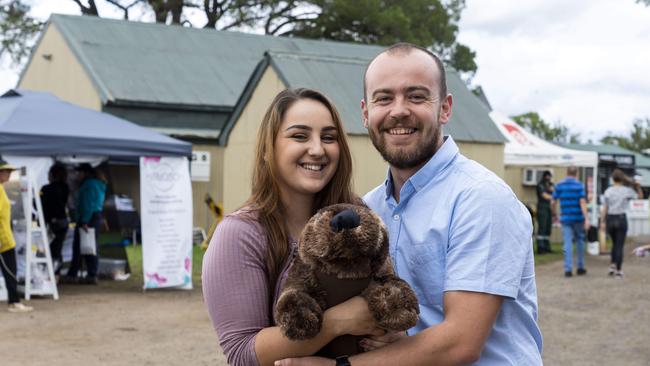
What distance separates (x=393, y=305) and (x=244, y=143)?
18075 mm

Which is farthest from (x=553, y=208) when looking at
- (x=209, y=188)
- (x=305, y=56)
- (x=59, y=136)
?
(x=59, y=136)

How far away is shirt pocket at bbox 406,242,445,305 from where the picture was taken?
2.54 metres

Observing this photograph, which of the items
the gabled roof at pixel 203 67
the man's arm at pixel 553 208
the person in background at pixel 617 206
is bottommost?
the man's arm at pixel 553 208

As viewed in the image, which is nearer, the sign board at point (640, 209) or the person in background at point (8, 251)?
the person in background at point (8, 251)

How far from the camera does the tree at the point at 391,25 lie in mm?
33562

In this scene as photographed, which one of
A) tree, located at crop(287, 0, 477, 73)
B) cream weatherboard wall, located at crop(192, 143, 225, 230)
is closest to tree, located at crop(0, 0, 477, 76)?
tree, located at crop(287, 0, 477, 73)

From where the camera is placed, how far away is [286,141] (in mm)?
2818

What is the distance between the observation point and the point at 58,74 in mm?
26000

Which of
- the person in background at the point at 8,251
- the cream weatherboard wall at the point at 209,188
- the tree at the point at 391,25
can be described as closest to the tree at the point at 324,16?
the tree at the point at 391,25

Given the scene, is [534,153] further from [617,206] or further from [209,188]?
[209,188]

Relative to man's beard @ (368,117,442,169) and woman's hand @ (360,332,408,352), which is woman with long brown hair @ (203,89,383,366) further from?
man's beard @ (368,117,442,169)

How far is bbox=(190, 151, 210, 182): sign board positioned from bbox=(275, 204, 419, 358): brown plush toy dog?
20.4m

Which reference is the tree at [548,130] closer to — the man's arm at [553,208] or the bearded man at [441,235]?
the man's arm at [553,208]

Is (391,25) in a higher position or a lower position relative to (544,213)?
higher
